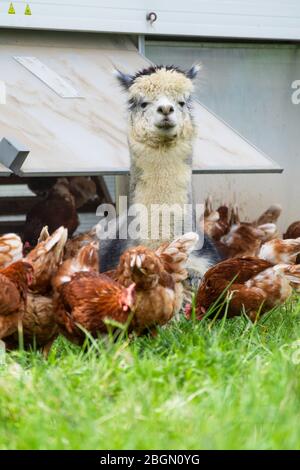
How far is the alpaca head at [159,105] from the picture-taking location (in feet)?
Result: 22.6

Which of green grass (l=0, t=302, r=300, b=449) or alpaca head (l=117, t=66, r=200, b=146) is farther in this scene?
alpaca head (l=117, t=66, r=200, b=146)

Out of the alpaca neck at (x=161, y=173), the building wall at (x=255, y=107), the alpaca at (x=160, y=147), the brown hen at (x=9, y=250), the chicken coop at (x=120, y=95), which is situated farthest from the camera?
the building wall at (x=255, y=107)

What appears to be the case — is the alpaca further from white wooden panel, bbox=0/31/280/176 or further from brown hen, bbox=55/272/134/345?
brown hen, bbox=55/272/134/345

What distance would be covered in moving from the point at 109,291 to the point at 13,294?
50 cm

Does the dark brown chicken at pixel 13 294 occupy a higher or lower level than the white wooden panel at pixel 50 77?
lower

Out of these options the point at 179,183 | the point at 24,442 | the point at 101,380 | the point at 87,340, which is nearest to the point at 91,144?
the point at 179,183

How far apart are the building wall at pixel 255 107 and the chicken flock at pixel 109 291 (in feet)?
9.38

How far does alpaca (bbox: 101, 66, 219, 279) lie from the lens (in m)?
6.95

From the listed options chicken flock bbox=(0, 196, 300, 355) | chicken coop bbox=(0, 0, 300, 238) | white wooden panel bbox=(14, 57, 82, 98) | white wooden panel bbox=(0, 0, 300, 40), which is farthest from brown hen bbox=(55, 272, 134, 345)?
white wooden panel bbox=(0, 0, 300, 40)

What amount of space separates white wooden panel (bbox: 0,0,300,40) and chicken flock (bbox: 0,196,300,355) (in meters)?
2.65

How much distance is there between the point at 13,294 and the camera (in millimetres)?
5246

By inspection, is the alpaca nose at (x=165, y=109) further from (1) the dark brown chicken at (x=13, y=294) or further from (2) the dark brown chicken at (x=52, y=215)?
(2) the dark brown chicken at (x=52, y=215)

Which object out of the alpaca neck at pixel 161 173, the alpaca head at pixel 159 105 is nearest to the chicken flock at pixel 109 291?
the alpaca neck at pixel 161 173
